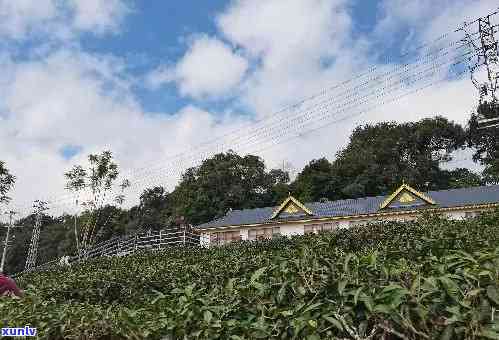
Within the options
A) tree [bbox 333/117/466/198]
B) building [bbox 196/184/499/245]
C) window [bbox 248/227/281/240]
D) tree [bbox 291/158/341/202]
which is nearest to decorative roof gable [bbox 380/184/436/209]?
building [bbox 196/184/499/245]

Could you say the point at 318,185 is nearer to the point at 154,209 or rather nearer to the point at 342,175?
the point at 342,175

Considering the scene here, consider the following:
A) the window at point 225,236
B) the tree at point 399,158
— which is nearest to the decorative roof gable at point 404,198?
the window at point 225,236

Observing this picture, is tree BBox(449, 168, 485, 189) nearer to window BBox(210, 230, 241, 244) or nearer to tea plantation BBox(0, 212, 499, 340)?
window BBox(210, 230, 241, 244)

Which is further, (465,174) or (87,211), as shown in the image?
(465,174)

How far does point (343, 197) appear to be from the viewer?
157 ft

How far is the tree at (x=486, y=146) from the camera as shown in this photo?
44406 millimetres

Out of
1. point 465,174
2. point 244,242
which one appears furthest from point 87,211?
point 465,174

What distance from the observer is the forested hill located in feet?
153

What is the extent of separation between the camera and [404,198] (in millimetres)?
28750

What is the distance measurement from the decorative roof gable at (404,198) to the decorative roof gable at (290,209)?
17.9 ft

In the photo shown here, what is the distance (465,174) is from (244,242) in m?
36.2

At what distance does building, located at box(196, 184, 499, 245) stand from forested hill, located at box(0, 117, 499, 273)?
14.5 meters

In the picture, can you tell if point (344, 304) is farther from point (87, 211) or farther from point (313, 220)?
point (87, 211)

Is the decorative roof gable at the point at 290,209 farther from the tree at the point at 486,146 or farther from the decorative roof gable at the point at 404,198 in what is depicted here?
the tree at the point at 486,146
